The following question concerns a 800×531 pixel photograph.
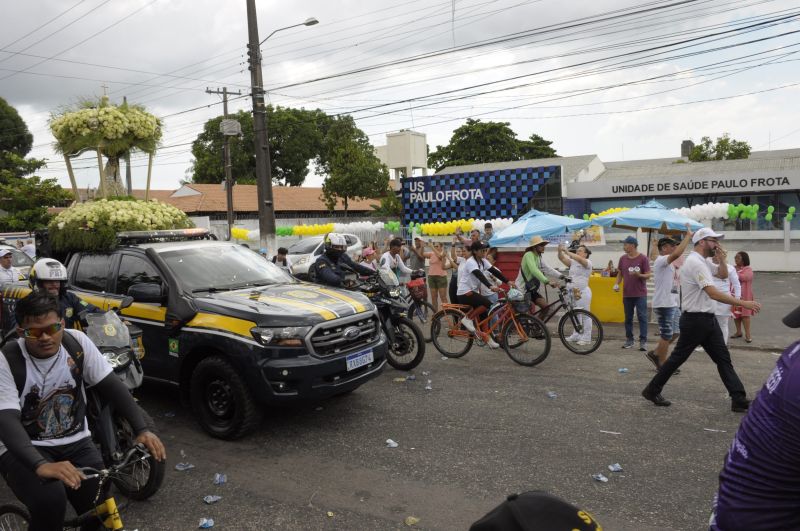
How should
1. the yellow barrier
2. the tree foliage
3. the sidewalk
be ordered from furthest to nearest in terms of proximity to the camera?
the tree foliage → the yellow barrier → the sidewalk

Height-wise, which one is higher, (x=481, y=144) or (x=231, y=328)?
(x=481, y=144)

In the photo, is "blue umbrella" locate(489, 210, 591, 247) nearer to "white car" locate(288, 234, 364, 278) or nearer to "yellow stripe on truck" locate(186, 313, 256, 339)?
"white car" locate(288, 234, 364, 278)

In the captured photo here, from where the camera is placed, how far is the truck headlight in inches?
212

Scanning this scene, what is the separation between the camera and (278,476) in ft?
16.0

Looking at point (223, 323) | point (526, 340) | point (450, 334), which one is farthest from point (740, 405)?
point (223, 323)

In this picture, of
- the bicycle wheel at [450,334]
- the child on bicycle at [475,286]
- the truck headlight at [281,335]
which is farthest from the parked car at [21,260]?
the truck headlight at [281,335]

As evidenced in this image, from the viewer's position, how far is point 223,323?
18.3 feet

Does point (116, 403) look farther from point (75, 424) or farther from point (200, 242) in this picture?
point (200, 242)

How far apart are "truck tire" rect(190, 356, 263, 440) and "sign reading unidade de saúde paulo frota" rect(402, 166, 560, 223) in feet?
84.1

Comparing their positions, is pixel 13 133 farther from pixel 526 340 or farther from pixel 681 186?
pixel 526 340

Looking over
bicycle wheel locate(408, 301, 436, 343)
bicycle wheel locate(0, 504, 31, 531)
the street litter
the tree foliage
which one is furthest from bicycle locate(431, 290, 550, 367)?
the tree foliage

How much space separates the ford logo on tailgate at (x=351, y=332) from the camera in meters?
5.84

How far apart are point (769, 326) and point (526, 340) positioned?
5713mm

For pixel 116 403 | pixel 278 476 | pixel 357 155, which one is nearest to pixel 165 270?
pixel 278 476
